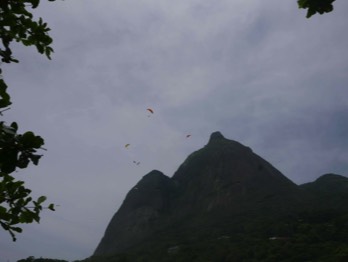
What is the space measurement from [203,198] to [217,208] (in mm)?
8598

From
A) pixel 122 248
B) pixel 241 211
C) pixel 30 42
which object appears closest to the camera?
Result: pixel 30 42

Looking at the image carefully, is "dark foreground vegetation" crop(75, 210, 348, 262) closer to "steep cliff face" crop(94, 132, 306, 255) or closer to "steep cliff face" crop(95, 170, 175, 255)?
"steep cliff face" crop(94, 132, 306, 255)

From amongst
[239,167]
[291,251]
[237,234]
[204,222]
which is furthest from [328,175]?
[291,251]

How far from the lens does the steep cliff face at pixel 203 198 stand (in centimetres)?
8731

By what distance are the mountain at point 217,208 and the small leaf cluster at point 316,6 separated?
50.4 m

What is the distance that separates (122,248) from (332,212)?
4832 cm

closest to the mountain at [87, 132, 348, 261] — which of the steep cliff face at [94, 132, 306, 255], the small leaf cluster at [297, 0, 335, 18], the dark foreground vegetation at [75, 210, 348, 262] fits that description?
the steep cliff face at [94, 132, 306, 255]

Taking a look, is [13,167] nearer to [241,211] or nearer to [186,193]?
[241,211]

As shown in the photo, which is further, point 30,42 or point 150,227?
point 150,227

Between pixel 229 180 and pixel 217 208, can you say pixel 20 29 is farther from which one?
pixel 229 180

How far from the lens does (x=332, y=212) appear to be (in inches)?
2655

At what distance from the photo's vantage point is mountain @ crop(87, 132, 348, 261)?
63156 mm

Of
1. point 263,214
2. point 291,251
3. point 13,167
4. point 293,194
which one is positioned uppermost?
point 293,194

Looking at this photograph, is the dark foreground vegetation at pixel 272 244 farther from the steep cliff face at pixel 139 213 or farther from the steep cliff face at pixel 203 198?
the steep cliff face at pixel 139 213
